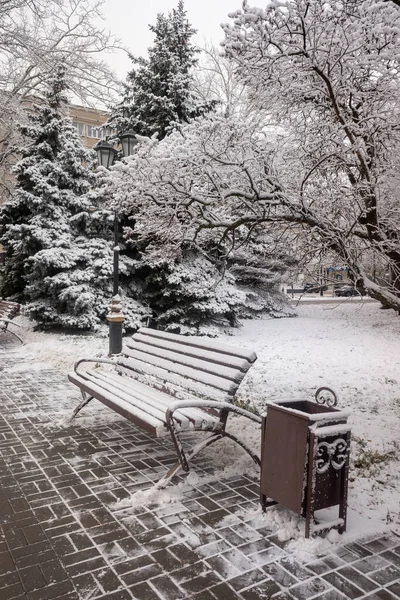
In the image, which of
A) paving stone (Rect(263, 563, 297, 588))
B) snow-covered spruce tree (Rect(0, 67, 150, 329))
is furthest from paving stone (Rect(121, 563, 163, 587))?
snow-covered spruce tree (Rect(0, 67, 150, 329))

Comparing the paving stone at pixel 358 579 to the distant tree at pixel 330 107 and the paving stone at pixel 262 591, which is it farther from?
the distant tree at pixel 330 107

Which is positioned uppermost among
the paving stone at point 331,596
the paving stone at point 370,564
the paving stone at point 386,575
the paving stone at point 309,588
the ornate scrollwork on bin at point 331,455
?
the ornate scrollwork on bin at point 331,455

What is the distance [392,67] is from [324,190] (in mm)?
1577

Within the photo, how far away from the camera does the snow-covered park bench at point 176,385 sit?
412 cm

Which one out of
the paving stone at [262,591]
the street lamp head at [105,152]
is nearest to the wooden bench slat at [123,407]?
the paving stone at [262,591]

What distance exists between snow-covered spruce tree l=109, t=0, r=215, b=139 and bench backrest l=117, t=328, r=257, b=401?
32.7 feet

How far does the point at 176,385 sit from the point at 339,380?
175 inches

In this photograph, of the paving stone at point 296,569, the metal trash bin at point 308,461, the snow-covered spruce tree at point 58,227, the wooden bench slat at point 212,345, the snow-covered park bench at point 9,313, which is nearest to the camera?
the paving stone at point 296,569

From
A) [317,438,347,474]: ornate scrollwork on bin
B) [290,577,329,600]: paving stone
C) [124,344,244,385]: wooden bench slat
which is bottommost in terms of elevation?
[290,577,329,600]: paving stone

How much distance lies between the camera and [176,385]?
17.2ft

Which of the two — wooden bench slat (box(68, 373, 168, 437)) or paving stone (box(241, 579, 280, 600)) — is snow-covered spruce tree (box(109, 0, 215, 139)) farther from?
paving stone (box(241, 579, 280, 600))

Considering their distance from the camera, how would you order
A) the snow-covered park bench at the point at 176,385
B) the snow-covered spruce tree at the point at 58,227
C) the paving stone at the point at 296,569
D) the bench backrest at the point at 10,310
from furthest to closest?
the snow-covered spruce tree at the point at 58,227 < the bench backrest at the point at 10,310 < the snow-covered park bench at the point at 176,385 < the paving stone at the point at 296,569

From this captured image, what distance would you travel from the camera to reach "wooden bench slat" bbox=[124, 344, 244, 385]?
4.48 metres

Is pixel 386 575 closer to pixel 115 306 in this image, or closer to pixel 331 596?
pixel 331 596
